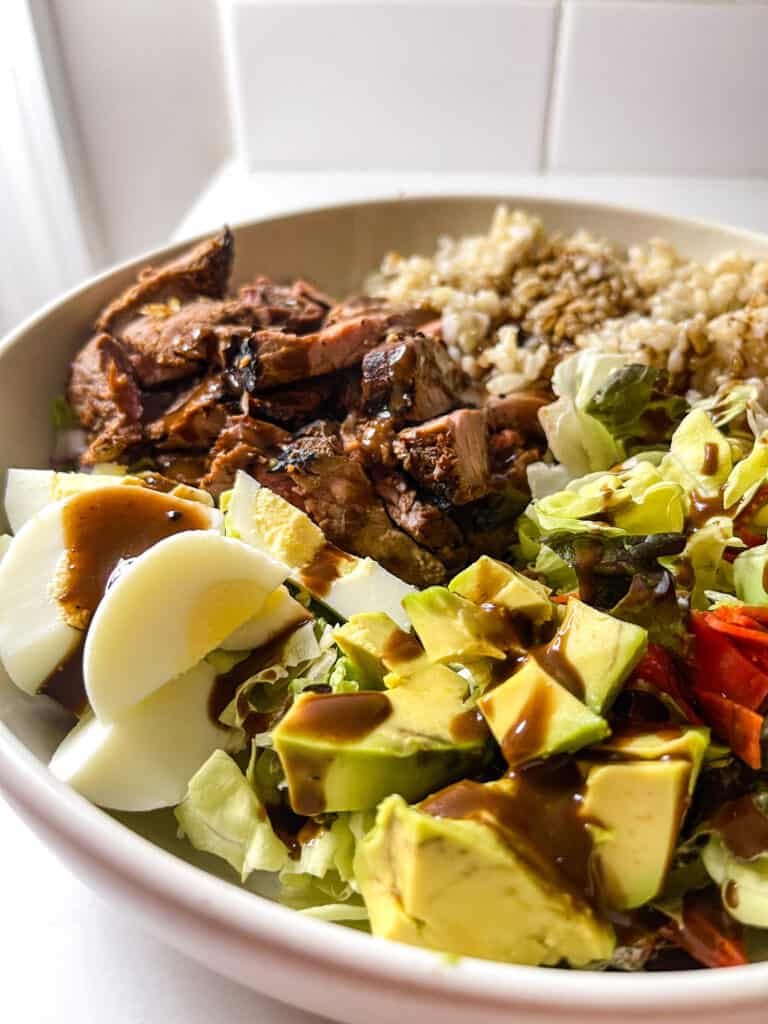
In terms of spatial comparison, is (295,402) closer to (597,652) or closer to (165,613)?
(165,613)

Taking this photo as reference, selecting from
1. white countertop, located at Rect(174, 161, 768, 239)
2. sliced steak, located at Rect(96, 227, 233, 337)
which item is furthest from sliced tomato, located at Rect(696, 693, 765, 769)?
white countertop, located at Rect(174, 161, 768, 239)

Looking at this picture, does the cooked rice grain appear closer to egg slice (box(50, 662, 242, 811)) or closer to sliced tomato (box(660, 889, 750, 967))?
egg slice (box(50, 662, 242, 811))

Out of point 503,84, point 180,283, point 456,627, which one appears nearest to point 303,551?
point 456,627

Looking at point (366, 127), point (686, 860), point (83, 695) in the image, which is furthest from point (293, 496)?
point (366, 127)

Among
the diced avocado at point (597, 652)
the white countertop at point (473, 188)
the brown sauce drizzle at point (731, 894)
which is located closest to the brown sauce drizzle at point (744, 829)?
the brown sauce drizzle at point (731, 894)

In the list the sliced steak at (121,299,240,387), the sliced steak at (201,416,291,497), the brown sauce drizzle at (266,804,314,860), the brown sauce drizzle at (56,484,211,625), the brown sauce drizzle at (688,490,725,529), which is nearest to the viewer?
the brown sauce drizzle at (266,804,314,860)

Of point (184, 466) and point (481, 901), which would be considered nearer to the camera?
point (481, 901)
